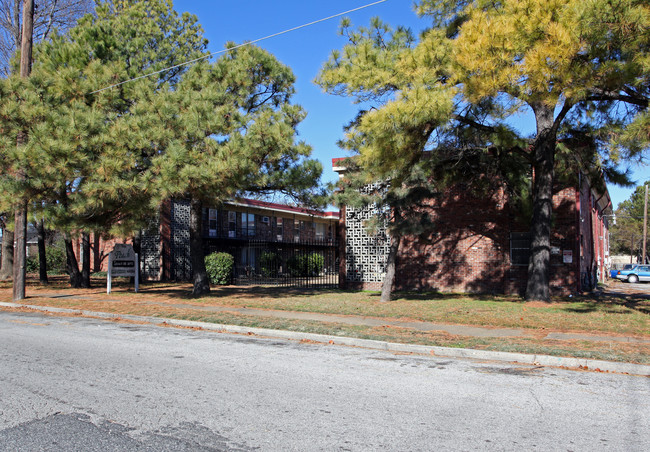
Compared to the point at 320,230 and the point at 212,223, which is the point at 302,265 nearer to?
the point at 212,223

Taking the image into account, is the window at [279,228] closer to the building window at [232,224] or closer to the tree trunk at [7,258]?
the building window at [232,224]

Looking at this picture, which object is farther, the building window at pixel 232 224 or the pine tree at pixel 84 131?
the building window at pixel 232 224

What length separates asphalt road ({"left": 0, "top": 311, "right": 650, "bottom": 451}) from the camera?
4.38m

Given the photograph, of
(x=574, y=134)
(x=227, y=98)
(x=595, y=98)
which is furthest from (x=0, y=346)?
(x=574, y=134)

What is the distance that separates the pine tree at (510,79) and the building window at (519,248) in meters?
3.59

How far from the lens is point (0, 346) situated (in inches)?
338

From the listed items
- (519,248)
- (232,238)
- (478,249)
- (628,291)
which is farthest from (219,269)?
(628,291)

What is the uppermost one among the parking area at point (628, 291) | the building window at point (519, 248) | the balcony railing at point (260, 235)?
the balcony railing at point (260, 235)

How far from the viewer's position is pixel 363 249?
22703 mm

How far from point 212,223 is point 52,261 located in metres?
13.9

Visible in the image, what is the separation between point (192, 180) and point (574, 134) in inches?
486

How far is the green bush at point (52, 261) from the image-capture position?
37.4 meters

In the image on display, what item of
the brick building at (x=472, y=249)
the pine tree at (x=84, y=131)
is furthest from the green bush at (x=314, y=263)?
the pine tree at (x=84, y=131)

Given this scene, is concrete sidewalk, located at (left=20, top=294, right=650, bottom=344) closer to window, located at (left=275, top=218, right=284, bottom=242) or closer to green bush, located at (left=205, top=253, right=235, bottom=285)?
green bush, located at (left=205, top=253, right=235, bottom=285)
